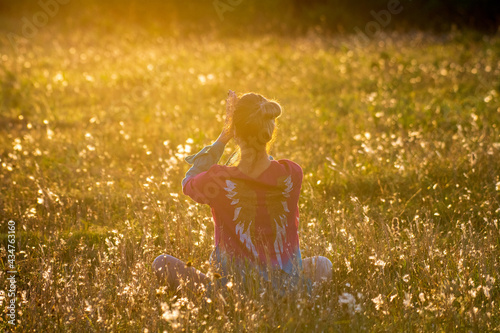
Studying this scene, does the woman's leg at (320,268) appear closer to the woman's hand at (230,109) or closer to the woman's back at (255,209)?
the woman's back at (255,209)

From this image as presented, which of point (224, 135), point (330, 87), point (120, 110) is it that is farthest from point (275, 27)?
point (224, 135)

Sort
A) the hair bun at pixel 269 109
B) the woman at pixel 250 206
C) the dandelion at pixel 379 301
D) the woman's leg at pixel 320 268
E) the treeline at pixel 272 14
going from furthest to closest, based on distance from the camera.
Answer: the treeline at pixel 272 14 → the woman's leg at pixel 320 268 → the woman at pixel 250 206 → the hair bun at pixel 269 109 → the dandelion at pixel 379 301

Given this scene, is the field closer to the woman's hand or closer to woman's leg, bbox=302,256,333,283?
woman's leg, bbox=302,256,333,283

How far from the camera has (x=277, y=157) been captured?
20.4 feet

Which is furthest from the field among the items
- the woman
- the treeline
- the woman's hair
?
the treeline

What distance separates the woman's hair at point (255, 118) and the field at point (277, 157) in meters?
0.82

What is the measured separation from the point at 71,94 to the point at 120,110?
1881 mm

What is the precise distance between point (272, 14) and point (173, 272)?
22007 millimetres

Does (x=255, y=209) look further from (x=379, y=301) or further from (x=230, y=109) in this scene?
(x=379, y=301)

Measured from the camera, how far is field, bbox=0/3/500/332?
3234mm

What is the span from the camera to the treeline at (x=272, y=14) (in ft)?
70.3

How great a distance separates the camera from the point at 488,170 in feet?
17.9

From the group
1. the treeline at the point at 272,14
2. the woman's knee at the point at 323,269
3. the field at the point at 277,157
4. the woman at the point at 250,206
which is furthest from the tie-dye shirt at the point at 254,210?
the treeline at the point at 272,14

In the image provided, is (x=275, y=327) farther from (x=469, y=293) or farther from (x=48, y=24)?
(x=48, y=24)
